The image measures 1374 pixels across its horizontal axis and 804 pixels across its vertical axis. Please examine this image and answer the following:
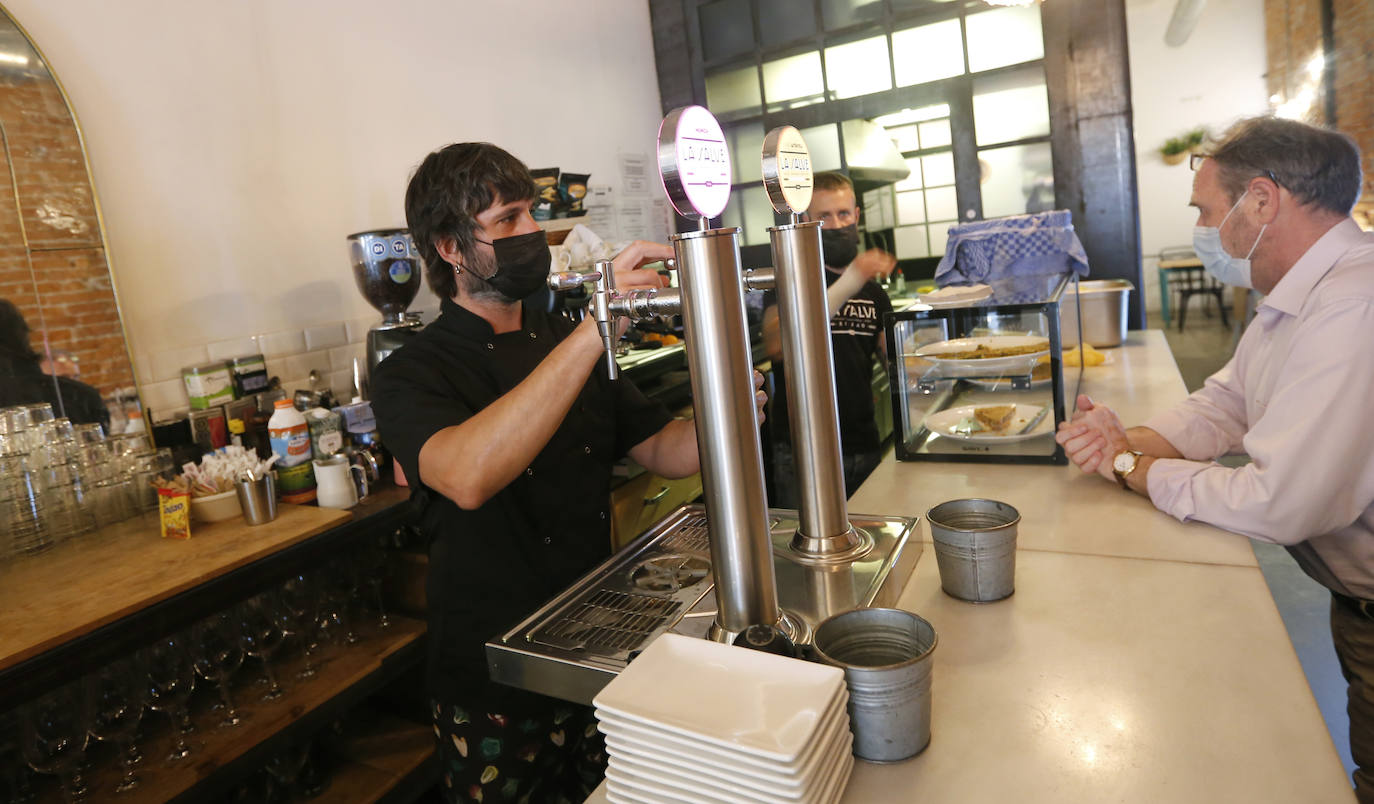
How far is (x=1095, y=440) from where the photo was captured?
1808 millimetres

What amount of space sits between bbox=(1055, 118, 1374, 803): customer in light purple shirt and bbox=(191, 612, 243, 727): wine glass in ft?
6.72

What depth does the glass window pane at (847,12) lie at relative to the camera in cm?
506

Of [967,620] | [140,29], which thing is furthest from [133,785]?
[140,29]

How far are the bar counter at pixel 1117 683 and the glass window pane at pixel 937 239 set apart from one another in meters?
4.09

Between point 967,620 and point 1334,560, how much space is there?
0.96 meters

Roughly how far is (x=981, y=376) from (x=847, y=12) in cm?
390

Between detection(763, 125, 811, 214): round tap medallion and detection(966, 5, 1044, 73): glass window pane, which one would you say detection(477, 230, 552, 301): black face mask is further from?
detection(966, 5, 1044, 73): glass window pane

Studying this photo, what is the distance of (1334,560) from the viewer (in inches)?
63.7

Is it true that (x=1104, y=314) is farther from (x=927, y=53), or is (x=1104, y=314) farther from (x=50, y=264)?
(x=50, y=264)

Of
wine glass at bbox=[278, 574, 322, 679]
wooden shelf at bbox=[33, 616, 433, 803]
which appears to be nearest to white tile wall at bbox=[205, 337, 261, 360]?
wine glass at bbox=[278, 574, 322, 679]

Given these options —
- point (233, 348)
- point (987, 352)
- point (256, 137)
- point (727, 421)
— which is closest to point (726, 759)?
point (727, 421)

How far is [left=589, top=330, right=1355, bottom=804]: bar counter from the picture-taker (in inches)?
33.3

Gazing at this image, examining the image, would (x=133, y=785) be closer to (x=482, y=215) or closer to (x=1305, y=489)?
(x=482, y=215)

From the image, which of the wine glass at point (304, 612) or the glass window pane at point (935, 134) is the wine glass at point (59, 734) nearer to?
the wine glass at point (304, 612)
